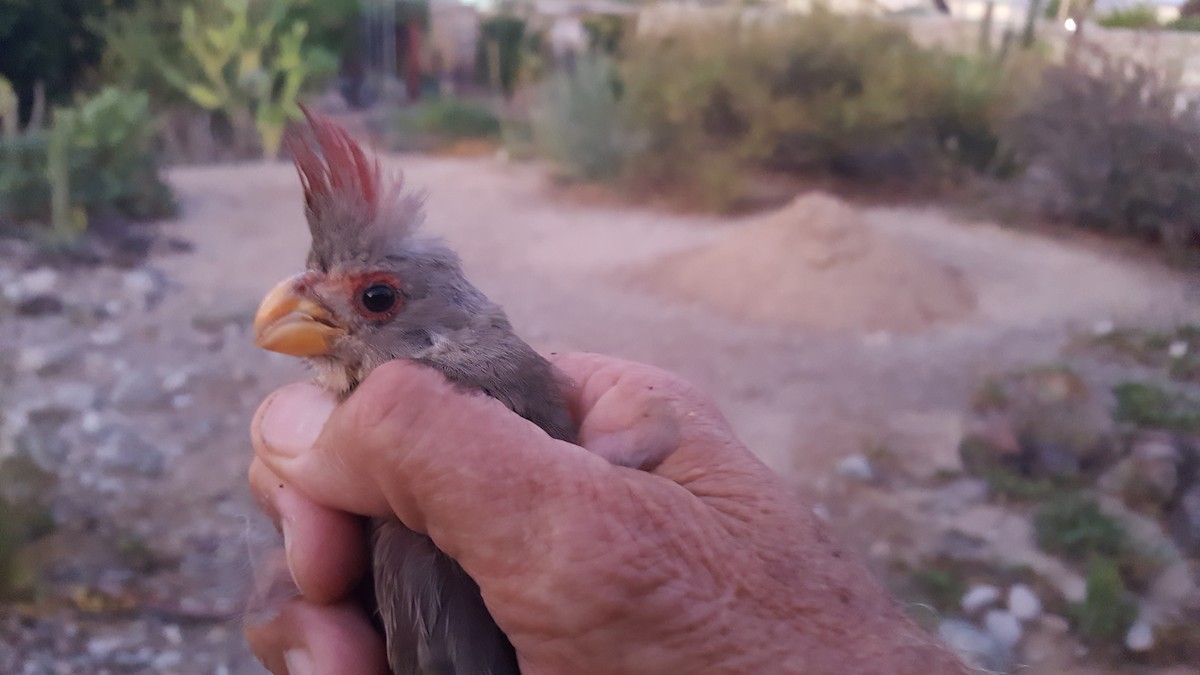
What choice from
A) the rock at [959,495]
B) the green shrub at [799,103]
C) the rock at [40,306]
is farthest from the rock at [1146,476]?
the rock at [40,306]

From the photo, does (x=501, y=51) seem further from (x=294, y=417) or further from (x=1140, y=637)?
(x=1140, y=637)

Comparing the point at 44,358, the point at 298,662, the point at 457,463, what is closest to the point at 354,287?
the point at 457,463

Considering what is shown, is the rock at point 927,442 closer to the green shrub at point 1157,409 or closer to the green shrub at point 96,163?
the green shrub at point 1157,409

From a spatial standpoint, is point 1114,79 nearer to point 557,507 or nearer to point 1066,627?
point 1066,627

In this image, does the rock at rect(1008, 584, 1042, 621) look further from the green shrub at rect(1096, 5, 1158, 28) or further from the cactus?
the cactus

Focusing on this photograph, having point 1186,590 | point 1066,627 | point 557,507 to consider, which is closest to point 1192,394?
point 1186,590

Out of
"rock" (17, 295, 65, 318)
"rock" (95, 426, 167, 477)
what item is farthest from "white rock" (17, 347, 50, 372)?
"rock" (95, 426, 167, 477)

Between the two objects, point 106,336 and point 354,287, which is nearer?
point 354,287
